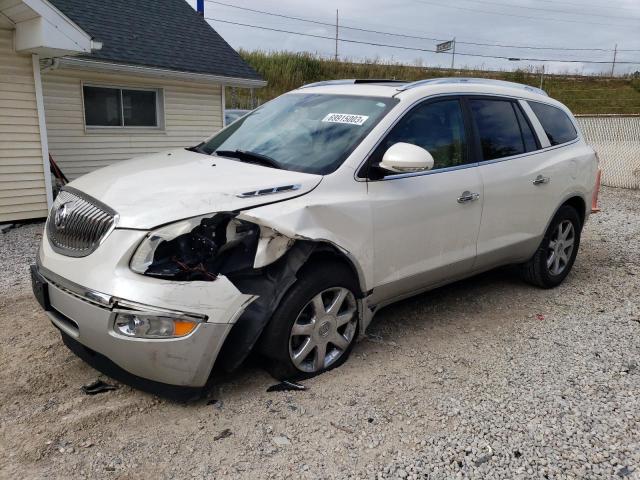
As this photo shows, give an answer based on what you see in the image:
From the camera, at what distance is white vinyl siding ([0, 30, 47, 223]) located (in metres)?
7.93

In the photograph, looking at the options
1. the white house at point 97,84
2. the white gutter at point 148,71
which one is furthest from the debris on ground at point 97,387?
the white gutter at point 148,71

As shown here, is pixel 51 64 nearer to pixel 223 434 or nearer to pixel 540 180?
pixel 540 180

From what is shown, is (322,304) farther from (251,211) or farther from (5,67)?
(5,67)

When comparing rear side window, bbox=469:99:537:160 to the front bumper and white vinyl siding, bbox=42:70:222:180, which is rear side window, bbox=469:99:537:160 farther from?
white vinyl siding, bbox=42:70:222:180

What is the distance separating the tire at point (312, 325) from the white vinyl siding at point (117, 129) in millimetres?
8343

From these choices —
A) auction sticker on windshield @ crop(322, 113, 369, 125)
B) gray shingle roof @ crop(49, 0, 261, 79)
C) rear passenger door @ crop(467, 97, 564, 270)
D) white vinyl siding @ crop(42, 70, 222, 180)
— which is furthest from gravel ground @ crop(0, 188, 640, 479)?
gray shingle roof @ crop(49, 0, 261, 79)

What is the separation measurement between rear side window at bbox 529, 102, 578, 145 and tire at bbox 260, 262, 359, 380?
2797 mm

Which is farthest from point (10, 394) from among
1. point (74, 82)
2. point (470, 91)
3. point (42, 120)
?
point (74, 82)

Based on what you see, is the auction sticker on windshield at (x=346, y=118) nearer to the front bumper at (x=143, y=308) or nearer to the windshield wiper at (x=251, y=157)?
the windshield wiper at (x=251, y=157)

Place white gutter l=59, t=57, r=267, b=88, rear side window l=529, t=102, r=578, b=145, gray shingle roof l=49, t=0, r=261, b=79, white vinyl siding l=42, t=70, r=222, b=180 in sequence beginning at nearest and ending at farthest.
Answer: rear side window l=529, t=102, r=578, b=145, white gutter l=59, t=57, r=267, b=88, white vinyl siding l=42, t=70, r=222, b=180, gray shingle roof l=49, t=0, r=261, b=79

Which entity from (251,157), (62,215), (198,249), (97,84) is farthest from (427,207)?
(97,84)

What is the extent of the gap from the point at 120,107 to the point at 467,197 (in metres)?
8.61

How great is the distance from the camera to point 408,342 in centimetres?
419

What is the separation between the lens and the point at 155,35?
453 inches
